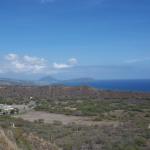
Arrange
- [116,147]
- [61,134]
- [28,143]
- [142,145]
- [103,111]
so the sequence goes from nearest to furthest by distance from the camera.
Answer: [28,143] < [116,147] < [142,145] < [61,134] < [103,111]

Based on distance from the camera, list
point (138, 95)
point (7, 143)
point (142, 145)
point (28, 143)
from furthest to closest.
A: point (138, 95) < point (142, 145) < point (28, 143) < point (7, 143)

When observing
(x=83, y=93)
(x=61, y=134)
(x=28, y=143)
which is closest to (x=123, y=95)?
(x=83, y=93)

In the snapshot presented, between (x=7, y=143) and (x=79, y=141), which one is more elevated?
(x=7, y=143)

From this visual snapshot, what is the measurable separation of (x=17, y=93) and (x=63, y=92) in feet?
52.6

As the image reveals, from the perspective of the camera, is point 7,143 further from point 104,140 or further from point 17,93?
point 17,93

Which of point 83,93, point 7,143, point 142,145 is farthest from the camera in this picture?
point 83,93

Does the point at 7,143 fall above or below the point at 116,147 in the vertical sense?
above

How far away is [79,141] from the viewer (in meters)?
20.6

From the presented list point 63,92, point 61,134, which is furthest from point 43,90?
point 61,134

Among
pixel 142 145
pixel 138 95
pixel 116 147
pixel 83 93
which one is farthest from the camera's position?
pixel 83 93

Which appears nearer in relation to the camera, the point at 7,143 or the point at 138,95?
the point at 7,143

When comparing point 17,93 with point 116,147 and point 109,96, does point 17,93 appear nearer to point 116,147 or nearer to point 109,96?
point 109,96

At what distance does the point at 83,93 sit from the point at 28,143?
90741mm

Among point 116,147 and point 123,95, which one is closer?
point 116,147
